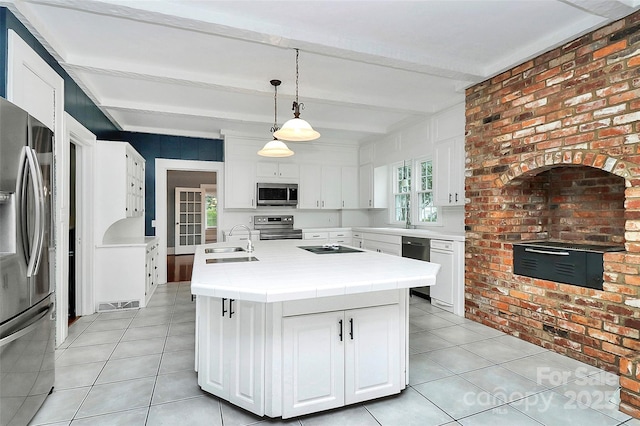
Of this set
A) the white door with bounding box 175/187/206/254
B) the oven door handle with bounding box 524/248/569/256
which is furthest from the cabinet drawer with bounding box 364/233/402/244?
the white door with bounding box 175/187/206/254

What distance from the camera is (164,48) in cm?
300

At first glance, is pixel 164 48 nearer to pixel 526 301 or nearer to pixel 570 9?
pixel 570 9

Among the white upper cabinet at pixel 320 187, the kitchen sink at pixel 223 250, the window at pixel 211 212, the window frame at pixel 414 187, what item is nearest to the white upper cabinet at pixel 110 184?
the kitchen sink at pixel 223 250

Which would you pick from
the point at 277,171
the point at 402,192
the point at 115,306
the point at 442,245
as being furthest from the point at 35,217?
the point at 402,192

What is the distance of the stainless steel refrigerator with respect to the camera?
166 centimetres

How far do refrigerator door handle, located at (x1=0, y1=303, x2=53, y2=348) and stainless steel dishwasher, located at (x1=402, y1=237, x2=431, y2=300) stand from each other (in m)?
3.71

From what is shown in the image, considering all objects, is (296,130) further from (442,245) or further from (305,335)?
(442,245)

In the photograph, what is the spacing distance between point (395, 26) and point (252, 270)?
2.10 meters

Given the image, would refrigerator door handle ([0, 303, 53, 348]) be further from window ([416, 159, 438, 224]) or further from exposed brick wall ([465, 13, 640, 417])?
window ([416, 159, 438, 224])

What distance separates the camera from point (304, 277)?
75.4 inches

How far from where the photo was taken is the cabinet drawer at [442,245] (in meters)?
4.04

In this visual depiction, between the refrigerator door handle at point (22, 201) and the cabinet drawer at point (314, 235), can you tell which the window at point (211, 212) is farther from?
the refrigerator door handle at point (22, 201)

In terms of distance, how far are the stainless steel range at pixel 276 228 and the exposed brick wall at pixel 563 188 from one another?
3.26 meters

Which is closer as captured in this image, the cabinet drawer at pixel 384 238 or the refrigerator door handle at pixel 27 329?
the refrigerator door handle at pixel 27 329
